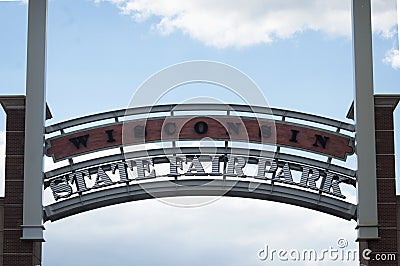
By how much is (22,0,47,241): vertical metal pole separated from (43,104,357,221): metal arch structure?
0.49 meters

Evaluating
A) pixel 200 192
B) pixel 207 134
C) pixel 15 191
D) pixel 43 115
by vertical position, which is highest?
pixel 43 115

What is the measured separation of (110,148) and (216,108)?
241 cm

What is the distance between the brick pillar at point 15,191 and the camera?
51.8 feet

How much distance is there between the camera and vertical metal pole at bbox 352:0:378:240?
15.9 m

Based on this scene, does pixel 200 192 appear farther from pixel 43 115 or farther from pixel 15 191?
pixel 15 191

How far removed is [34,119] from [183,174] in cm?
328

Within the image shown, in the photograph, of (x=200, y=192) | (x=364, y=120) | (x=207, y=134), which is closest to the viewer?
(x=364, y=120)

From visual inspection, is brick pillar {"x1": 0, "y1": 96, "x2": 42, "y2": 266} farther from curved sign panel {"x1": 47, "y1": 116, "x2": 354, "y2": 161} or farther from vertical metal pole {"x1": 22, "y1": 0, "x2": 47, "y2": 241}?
curved sign panel {"x1": 47, "y1": 116, "x2": 354, "y2": 161}

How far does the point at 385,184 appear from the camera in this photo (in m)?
16.2

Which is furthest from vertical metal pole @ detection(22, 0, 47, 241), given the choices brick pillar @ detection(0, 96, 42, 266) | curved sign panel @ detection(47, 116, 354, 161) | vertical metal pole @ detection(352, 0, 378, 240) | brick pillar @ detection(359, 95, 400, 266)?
brick pillar @ detection(359, 95, 400, 266)

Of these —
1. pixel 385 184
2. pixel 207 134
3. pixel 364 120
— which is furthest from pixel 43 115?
pixel 385 184

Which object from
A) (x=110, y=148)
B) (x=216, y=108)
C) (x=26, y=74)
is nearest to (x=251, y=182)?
(x=216, y=108)

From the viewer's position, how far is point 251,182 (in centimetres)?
1683

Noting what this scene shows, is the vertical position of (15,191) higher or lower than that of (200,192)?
lower
